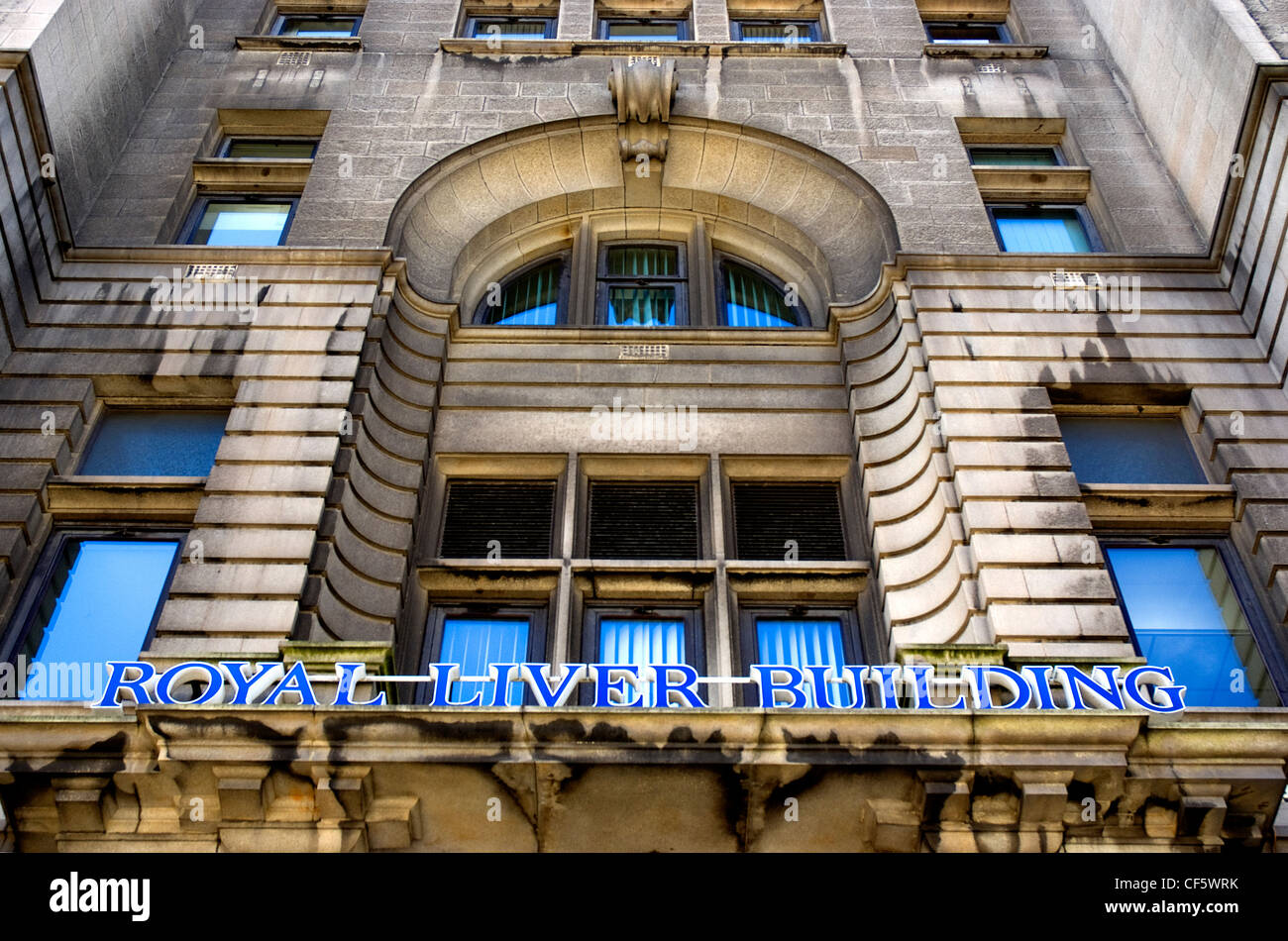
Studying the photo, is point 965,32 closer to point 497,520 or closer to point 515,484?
point 515,484

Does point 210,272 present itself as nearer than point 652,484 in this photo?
No

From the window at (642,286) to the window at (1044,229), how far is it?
5.17 m

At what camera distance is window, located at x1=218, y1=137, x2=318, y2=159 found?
22.1 metres

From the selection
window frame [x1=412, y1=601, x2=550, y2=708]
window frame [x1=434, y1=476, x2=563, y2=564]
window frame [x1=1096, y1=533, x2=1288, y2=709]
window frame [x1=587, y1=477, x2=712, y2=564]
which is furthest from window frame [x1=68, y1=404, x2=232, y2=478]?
window frame [x1=1096, y1=533, x2=1288, y2=709]

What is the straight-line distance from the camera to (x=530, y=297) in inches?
818

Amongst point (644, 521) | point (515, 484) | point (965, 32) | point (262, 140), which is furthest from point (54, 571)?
point (965, 32)

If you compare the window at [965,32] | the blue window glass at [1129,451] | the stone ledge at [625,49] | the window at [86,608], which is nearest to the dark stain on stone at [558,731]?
the window at [86,608]

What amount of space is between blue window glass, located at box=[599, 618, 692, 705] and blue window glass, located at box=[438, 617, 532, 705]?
0.90 metres

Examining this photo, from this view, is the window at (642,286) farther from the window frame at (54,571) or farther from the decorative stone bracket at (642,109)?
the window frame at (54,571)

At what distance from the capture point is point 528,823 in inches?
417

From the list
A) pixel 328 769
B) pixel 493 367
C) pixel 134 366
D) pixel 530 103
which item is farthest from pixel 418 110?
pixel 328 769

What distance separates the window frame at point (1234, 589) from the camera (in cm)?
1335

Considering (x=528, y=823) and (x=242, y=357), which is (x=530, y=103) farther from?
(x=528, y=823)

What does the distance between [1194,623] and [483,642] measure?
7871mm
